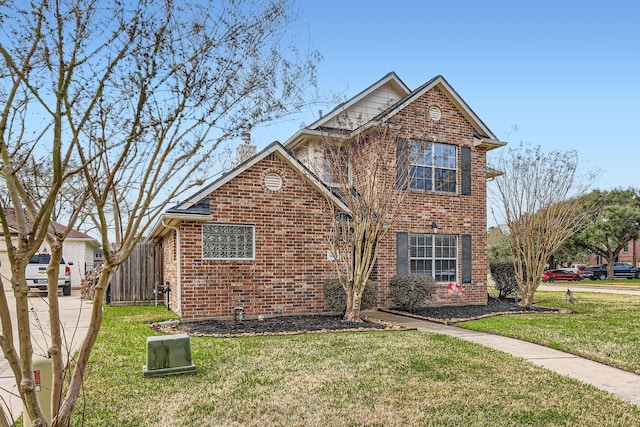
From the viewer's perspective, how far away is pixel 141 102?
311 cm

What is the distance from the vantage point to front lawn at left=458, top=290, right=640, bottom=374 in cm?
791

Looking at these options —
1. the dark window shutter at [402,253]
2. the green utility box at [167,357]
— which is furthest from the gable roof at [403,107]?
the green utility box at [167,357]

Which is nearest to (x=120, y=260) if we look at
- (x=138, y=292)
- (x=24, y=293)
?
(x=24, y=293)

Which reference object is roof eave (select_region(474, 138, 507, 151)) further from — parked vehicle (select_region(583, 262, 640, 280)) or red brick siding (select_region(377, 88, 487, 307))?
parked vehicle (select_region(583, 262, 640, 280))

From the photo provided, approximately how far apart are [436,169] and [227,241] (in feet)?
22.3

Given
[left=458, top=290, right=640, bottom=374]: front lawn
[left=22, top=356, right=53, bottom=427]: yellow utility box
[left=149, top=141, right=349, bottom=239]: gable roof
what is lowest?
[left=458, top=290, right=640, bottom=374]: front lawn

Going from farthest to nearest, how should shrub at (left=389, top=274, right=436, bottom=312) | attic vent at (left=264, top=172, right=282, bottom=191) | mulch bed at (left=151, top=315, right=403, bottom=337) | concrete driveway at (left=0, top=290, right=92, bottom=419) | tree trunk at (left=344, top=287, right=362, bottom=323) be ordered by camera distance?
shrub at (left=389, top=274, right=436, bottom=312) → attic vent at (left=264, top=172, right=282, bottom=191) → tree trunk at (left=344, top=287, right=362, bottom=323) → mulch bed at (left=151, top=315, right=403, bottom=337) → concrete driveway at (left=0, top=290, right=92, bottom=419)

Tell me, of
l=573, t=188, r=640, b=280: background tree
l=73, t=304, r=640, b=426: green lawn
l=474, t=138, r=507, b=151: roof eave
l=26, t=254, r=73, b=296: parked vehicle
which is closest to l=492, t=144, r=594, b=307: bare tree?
l=474, t=138, r=507, b=151: roof eave

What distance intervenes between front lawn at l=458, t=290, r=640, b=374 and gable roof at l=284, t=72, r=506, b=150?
18.6ft

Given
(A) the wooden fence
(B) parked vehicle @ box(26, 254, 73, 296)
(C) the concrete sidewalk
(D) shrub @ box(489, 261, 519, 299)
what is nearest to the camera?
(C) the concrete sidewalk

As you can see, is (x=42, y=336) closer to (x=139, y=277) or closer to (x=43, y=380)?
(x=139, y=277)

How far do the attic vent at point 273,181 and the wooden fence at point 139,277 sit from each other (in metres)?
6.27

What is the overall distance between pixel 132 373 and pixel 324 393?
8.87 feet

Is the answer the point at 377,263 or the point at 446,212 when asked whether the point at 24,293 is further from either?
→ the point at 446,212
